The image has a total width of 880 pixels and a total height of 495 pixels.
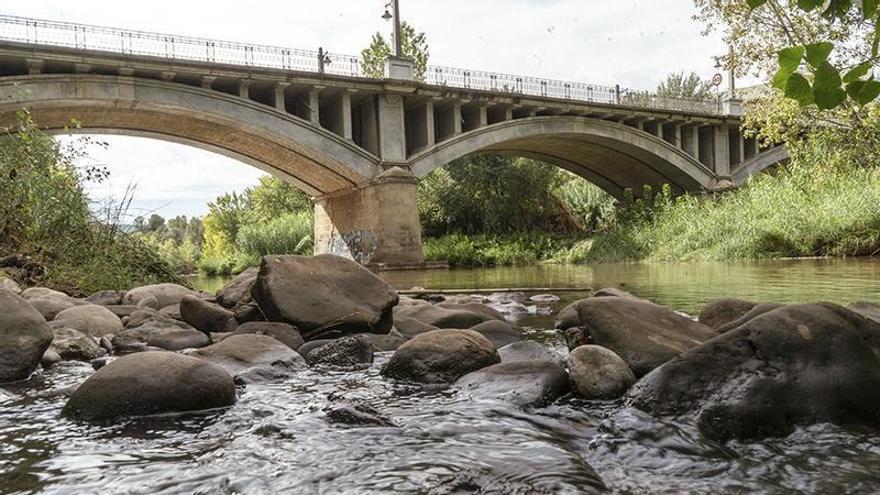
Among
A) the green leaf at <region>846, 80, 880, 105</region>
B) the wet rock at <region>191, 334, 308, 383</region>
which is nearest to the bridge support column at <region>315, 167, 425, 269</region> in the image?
→ the wet rock at <region>191, 334, 308, 383</region>

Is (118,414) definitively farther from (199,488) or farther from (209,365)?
(199,488)

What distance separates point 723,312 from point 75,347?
432 cm

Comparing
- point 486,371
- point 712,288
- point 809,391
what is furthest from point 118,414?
point 712,288

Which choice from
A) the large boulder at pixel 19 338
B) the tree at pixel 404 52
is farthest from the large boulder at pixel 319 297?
the tree at pixel 404 52

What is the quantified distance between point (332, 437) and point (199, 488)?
66 centimetres

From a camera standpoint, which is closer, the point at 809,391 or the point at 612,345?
the point at 809,391

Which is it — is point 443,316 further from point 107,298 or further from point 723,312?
point 107,298

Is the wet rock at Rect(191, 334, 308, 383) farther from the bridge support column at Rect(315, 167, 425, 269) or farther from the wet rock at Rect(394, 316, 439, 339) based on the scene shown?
the bridge support column at Rect(315, 167, 425, 269)

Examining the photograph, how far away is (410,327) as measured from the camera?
553cm

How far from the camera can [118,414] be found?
3000 millimetres

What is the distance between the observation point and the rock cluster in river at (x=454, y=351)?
2773 mm

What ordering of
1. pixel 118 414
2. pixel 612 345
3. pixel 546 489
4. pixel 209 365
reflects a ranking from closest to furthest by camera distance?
1. pixel 546 489
2. pixel 118 414
3. pixel 209 365
4. pixel 612 345

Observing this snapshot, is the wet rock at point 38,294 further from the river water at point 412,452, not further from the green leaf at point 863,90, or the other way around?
the green leaf at point 863,90

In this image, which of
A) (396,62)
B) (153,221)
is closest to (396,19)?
(396,62)
